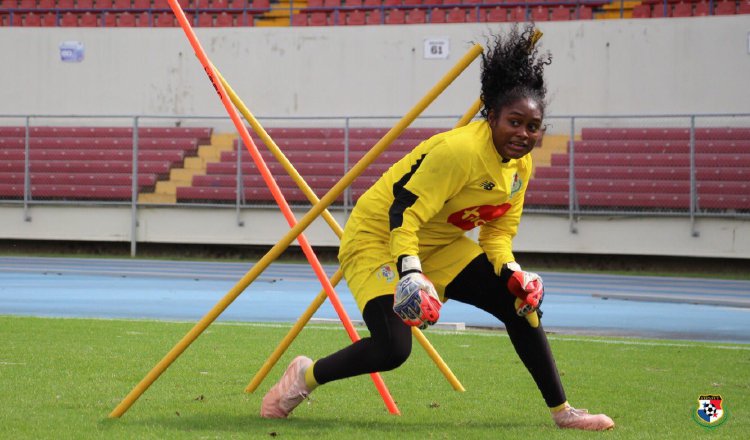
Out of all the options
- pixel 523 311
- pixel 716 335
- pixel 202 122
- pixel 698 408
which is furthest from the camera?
pixel 202 122

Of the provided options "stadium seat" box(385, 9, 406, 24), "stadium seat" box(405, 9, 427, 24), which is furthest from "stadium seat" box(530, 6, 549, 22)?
"stadium seat" box(385, 9, 406, 24)

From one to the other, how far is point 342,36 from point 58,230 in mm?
6922

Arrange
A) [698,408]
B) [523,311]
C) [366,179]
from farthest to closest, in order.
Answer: [366,179], [698,408], [523,311]

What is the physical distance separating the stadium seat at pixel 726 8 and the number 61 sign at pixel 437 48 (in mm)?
5222

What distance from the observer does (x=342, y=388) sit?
6.62m

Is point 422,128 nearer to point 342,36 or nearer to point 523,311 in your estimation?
point 342,36

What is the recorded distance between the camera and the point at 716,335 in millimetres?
10641

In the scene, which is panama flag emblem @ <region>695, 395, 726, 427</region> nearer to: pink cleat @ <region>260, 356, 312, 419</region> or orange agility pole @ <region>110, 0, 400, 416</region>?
orange agility pole @ <region>110, 0, 400, 416</region>

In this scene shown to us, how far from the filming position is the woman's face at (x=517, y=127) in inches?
191

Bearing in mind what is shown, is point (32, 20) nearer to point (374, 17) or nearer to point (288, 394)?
point (374, 17)

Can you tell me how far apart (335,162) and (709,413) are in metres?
16.1

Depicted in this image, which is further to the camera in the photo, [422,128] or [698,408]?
[422,128]

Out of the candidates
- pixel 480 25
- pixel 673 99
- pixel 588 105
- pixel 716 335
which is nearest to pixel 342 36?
pixel 480 25

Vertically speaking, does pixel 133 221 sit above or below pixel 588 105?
below
